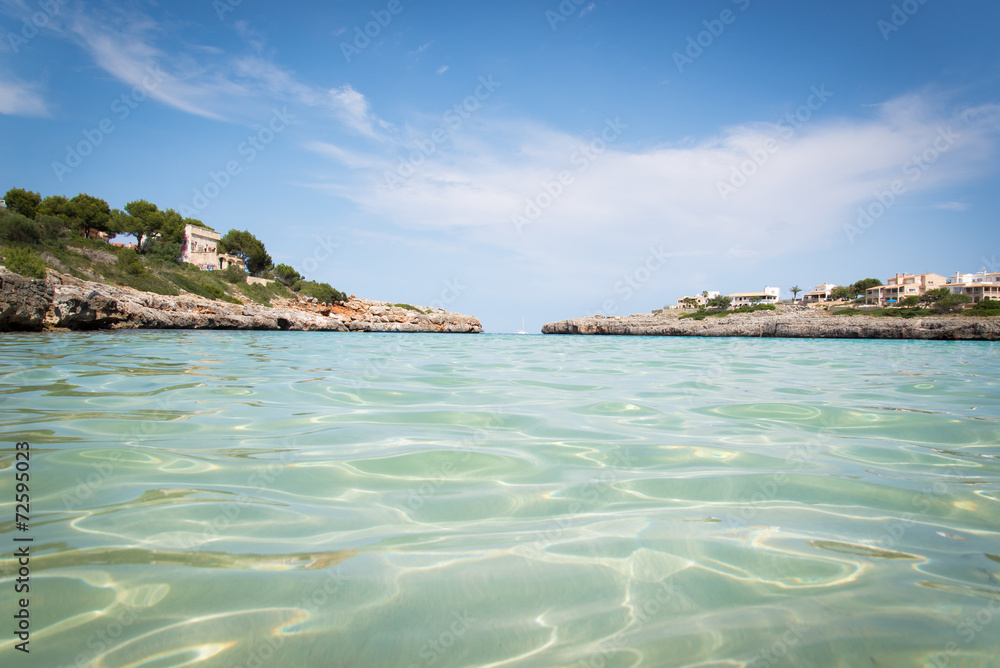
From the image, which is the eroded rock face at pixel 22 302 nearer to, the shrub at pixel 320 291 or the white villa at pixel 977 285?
the shrub at pixel 320 291

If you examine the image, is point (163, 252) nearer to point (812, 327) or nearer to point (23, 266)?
point (23, 266)

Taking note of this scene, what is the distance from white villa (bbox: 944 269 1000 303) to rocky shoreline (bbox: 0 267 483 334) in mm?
75042

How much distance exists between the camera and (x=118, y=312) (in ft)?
53.2

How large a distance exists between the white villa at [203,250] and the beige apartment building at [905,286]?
259 ft

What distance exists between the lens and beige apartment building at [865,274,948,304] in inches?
2522

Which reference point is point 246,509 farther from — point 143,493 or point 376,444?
point 376,444

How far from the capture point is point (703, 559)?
149 cm

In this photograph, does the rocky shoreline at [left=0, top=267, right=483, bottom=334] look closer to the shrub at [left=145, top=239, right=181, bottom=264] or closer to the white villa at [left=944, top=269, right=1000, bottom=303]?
the shrub at [left=145, top=239, right=181, bottom=264]

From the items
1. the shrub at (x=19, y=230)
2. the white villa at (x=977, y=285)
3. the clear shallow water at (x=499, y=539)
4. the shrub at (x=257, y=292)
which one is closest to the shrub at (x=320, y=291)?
the shrub at (x=257, y=292)

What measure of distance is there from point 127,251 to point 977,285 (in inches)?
3670

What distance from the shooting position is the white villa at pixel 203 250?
44844 millimetres

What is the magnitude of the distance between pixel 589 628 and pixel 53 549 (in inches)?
63.7

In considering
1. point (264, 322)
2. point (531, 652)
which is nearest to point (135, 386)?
point (531, 652)

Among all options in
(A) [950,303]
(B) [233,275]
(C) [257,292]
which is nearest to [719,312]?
(A) [950,303]
